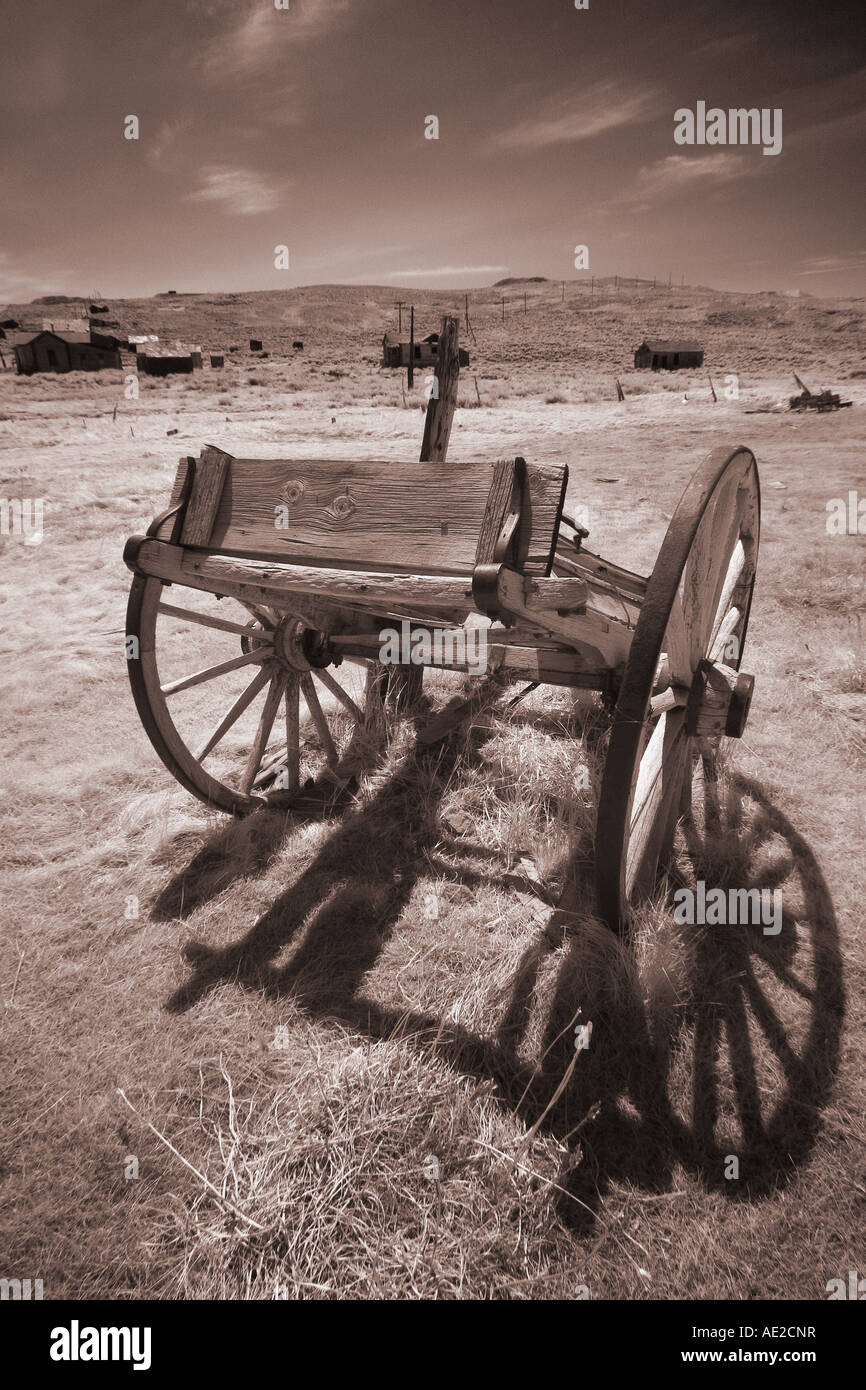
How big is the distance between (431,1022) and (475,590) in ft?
5.19

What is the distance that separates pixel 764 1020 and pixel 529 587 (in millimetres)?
1779

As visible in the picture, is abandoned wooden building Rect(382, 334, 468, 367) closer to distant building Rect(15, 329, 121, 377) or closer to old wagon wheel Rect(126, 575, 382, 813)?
distant building Rect(15, 329, 121, 377)

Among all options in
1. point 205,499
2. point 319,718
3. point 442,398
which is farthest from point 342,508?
point 442,398

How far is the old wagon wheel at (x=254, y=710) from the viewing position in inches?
119

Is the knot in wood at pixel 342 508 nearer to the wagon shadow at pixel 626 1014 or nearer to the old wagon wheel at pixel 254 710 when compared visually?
the old wagon wheel at pixel 254 710

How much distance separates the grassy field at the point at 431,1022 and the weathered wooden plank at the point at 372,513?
57.2 inches

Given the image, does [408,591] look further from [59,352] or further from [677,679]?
[59,352]

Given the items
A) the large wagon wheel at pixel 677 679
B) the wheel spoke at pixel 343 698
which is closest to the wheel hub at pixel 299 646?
the wheel spoke at pixel 343 698

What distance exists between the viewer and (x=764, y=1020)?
2482 millimetres

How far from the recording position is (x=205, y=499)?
263 cm

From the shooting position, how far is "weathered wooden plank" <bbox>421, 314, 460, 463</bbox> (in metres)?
3.87

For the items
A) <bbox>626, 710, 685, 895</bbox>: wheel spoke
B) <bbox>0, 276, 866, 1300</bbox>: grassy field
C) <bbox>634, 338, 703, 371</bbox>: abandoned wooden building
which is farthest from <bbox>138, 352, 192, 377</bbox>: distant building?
<bbox>626, 710, 685, 895</bbox>: wheel spoke

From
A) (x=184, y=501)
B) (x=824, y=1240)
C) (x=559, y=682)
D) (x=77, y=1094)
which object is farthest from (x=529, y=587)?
(x=77, y=1094)

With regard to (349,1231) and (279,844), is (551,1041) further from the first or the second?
(279,844)
